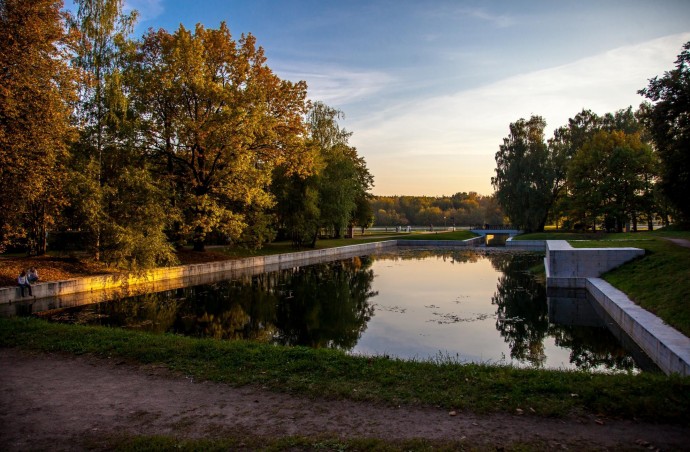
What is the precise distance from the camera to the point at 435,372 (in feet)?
25.5

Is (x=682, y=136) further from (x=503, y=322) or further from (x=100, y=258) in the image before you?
(x=100, y=258)

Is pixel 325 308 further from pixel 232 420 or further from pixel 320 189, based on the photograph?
pixel 320 189

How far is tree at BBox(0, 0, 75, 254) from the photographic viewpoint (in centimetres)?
1591

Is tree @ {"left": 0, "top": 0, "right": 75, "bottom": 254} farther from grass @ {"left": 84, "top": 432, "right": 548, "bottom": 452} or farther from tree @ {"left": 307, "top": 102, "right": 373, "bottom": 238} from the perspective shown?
tree @ {"left": 307, "top": 102, "right": 373, "bottom": 238}

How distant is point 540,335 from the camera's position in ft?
44.4

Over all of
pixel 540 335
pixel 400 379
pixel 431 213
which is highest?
pixel 431 213

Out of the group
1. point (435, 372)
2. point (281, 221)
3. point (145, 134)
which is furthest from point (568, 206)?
point (435, 372)

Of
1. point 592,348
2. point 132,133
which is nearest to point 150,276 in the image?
point 132,133

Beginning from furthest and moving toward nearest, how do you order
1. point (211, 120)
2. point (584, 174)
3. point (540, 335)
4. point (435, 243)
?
point (435, 243)
point (584, 174)
point (211, 120)
point (540, 335)

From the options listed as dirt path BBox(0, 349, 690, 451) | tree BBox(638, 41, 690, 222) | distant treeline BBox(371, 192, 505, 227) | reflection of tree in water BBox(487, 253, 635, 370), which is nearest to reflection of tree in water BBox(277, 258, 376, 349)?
reflection of tree in water BBox(487, 253, 635, 370)

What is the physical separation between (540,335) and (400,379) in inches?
310

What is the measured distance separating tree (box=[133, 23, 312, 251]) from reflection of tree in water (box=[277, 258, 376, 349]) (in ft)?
22.1

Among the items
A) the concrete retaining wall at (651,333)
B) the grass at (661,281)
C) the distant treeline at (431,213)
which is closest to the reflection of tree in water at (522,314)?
the concrete retaining wall at (651,333)

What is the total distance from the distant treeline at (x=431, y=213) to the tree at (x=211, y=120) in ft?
255
